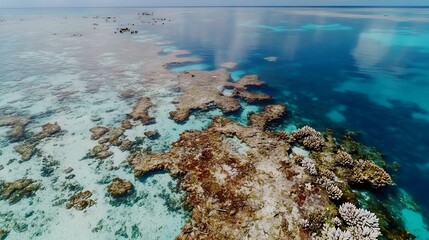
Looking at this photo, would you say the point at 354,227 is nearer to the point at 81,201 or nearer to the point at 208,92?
the point at 81,201

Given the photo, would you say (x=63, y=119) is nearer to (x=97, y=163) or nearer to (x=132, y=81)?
(x=97, y=163)

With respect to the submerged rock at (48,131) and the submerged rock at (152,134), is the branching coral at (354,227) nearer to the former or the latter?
the submerged rock at (152,134)

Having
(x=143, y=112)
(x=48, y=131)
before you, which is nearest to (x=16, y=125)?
(x=48, y=131)

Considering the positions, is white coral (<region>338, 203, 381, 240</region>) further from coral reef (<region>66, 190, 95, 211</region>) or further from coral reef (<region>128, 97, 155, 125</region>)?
coral reef (<region>128, 97, 155, 125</region>)

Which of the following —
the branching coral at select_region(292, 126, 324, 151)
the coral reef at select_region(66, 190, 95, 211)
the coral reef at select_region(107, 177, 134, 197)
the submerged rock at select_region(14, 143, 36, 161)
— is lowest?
the coral reef at select_region(66, 190, 95, 211)

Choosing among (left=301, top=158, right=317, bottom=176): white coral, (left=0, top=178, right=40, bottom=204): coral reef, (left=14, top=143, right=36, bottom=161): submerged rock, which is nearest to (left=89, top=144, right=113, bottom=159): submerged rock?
(left=0, top=178, right=40, bottom=204): coral reef

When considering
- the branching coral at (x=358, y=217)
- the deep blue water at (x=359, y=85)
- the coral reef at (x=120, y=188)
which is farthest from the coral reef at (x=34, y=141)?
the deep blue water at (x=359, y=85)

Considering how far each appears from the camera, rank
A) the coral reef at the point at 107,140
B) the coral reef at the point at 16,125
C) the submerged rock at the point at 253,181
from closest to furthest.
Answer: the submerged rock at the point at 253,181, the coral reef at the point at 107,140, the coral reef at the point at 16,125

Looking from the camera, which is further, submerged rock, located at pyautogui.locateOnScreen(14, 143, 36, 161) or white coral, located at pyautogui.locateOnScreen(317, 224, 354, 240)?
submerged rock, located at pyautogui.locateOnScreen(14, 143, 36, 161)
